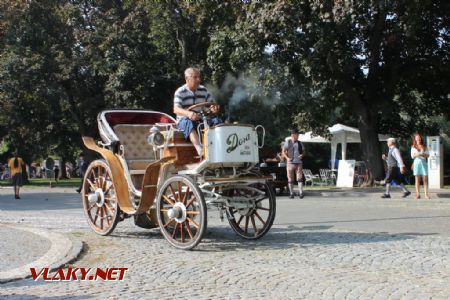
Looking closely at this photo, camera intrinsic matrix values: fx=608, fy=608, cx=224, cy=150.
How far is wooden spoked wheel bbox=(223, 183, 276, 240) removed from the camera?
8242 mm

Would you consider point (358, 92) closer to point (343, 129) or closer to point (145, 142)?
point (343, 129)

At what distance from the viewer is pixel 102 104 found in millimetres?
33906

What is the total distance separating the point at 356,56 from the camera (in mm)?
24906

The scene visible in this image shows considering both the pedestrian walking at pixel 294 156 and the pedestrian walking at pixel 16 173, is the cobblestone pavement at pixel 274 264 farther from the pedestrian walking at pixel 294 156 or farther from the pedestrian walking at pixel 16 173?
the pedestrian walking at pixel 16 173

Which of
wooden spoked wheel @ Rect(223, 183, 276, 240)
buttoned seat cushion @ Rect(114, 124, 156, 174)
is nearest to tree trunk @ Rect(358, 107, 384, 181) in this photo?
buttoned seat cushion @ Rect(114, 124, 156, 174)

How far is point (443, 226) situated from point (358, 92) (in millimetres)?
15118

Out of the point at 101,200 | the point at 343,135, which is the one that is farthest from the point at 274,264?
the point at 343,135

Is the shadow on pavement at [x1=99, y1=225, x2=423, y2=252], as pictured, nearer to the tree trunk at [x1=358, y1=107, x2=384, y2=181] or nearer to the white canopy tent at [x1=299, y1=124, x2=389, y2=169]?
the tree trunk at [x1=358, y1=107, x2=384, y2=181]

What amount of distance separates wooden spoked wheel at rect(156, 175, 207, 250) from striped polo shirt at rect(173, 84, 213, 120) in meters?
1.07

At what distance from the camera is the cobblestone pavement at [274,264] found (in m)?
5.57

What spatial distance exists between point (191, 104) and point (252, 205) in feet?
5.39

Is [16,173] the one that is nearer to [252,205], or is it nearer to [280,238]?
[280,238]

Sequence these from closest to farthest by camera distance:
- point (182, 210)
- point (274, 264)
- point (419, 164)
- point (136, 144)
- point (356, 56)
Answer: point (274, 264) → point (182, 210) → point (136, 144) → point (419, 164) → point (356, 56)

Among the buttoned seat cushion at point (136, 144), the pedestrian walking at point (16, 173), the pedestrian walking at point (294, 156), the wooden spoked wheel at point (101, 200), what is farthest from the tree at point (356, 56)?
the wooden spoked wheel at point (101, 200)
